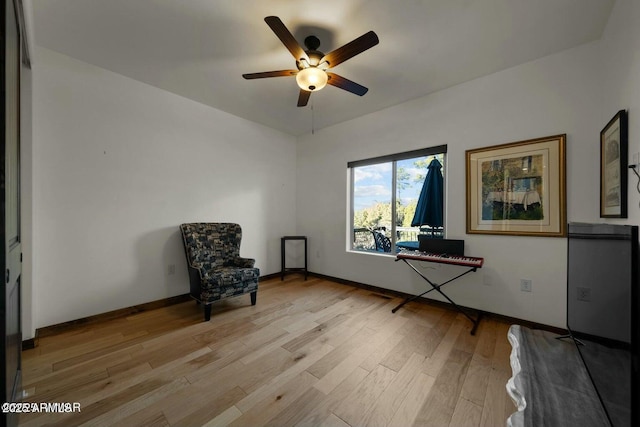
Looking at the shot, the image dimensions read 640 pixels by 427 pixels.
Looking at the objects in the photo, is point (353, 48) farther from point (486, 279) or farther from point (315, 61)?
point (486, 279)

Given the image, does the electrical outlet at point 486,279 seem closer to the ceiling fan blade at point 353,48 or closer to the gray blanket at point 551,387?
the gray blanket at point 551,387

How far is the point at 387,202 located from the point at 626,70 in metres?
2.46

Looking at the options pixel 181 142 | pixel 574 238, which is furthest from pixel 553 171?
pixel 181 142

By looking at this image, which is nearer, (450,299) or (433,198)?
(450,299)

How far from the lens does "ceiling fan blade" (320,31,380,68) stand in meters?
1.68

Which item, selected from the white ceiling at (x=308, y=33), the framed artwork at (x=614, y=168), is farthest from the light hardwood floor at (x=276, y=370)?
the white ceiling at (x=308, y=33)

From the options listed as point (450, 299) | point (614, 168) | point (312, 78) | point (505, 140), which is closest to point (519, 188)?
point (505, 140)

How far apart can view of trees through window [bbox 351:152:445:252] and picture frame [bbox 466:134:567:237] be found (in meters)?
0.52

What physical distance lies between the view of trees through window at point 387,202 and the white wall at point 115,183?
6.51 ft

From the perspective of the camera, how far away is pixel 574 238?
70.1 inches

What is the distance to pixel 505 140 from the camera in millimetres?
2545

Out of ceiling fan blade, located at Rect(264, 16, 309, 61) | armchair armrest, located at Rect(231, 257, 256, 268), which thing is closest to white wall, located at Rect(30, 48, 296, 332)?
armchair armrest, located at Rect(231, 257, 256, 268)

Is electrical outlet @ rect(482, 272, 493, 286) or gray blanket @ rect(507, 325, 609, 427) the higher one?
electrical outlet @ rect(482, 272, 493, 286)

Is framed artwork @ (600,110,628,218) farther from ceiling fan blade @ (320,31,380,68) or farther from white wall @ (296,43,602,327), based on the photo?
ceiling fan blade @ (320,31,380,68)
